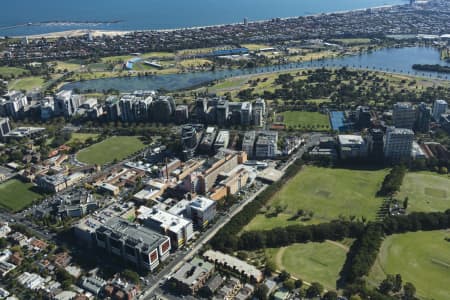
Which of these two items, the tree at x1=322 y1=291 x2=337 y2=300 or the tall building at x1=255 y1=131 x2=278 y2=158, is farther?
the tall building at x1=255 y1=131 x2=278 y2=158

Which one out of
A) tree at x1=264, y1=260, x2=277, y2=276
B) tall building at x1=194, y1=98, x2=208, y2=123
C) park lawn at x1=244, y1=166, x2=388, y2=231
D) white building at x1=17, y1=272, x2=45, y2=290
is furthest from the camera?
tall building at x1=194, y1=98, x2=208, y2=123

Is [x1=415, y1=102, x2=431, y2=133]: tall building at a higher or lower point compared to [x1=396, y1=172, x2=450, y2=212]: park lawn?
higher

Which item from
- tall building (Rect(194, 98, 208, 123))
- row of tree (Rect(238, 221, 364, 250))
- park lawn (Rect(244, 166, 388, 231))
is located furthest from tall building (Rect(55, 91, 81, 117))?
row of tree (Rect(238, 221, 364, 250))

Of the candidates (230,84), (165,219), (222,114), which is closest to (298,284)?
(165,219)

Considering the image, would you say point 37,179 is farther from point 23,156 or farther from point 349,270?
point 349,270

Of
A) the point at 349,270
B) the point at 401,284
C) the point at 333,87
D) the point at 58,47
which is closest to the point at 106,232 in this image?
the point at 349,270

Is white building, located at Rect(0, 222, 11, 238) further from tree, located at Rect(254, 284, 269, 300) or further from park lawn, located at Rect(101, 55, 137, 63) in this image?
park lawn, located at Rect(101, 55, 137, 63)
